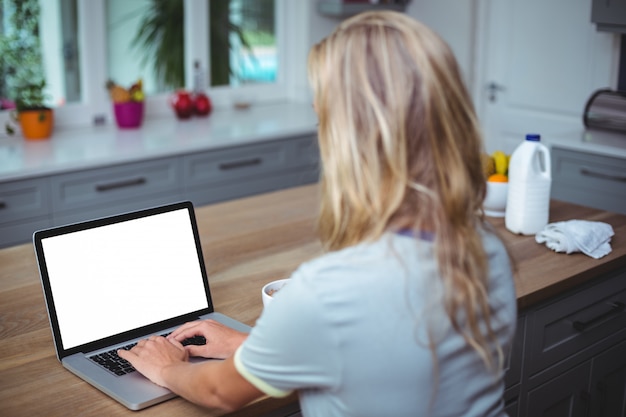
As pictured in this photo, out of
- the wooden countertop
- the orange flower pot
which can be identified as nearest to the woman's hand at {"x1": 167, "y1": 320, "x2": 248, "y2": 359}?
the wooden countertop

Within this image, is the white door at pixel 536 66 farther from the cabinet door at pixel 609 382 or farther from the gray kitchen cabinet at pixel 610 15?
the cabinet door at pixel 609 382

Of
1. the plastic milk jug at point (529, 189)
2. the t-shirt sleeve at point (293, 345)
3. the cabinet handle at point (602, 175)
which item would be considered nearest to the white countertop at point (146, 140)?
the cabinet handle at point (602, 175)

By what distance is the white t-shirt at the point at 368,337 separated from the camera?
1.02 m

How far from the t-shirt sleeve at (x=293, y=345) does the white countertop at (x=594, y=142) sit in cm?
268

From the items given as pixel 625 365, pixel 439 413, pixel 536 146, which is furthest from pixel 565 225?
pixel 439 413

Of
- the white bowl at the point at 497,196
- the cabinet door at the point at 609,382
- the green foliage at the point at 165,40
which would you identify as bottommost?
the cabinet door at the point at 609,382

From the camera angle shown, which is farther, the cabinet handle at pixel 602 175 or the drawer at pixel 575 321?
the cabinet handle at pixel 602 175

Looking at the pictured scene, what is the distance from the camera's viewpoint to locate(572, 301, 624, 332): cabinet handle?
6.79 feet

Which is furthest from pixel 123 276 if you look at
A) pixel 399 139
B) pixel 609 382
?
pixel 609 382

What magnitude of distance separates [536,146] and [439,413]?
1.21 meters

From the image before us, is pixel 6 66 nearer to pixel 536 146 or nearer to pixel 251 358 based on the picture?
pixel 536 146

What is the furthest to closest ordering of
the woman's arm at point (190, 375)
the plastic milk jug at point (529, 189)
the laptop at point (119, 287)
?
the plastic milk jug at point (529, 189)
the laptop at point (119, 287)
the woman's arm at point (190, 375)

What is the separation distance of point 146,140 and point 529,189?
196 centimetres

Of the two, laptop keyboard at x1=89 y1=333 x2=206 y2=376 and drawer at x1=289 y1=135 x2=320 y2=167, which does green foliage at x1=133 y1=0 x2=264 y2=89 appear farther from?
laptop keyboard at x1=89 y1=333 x2=206 y2=376
